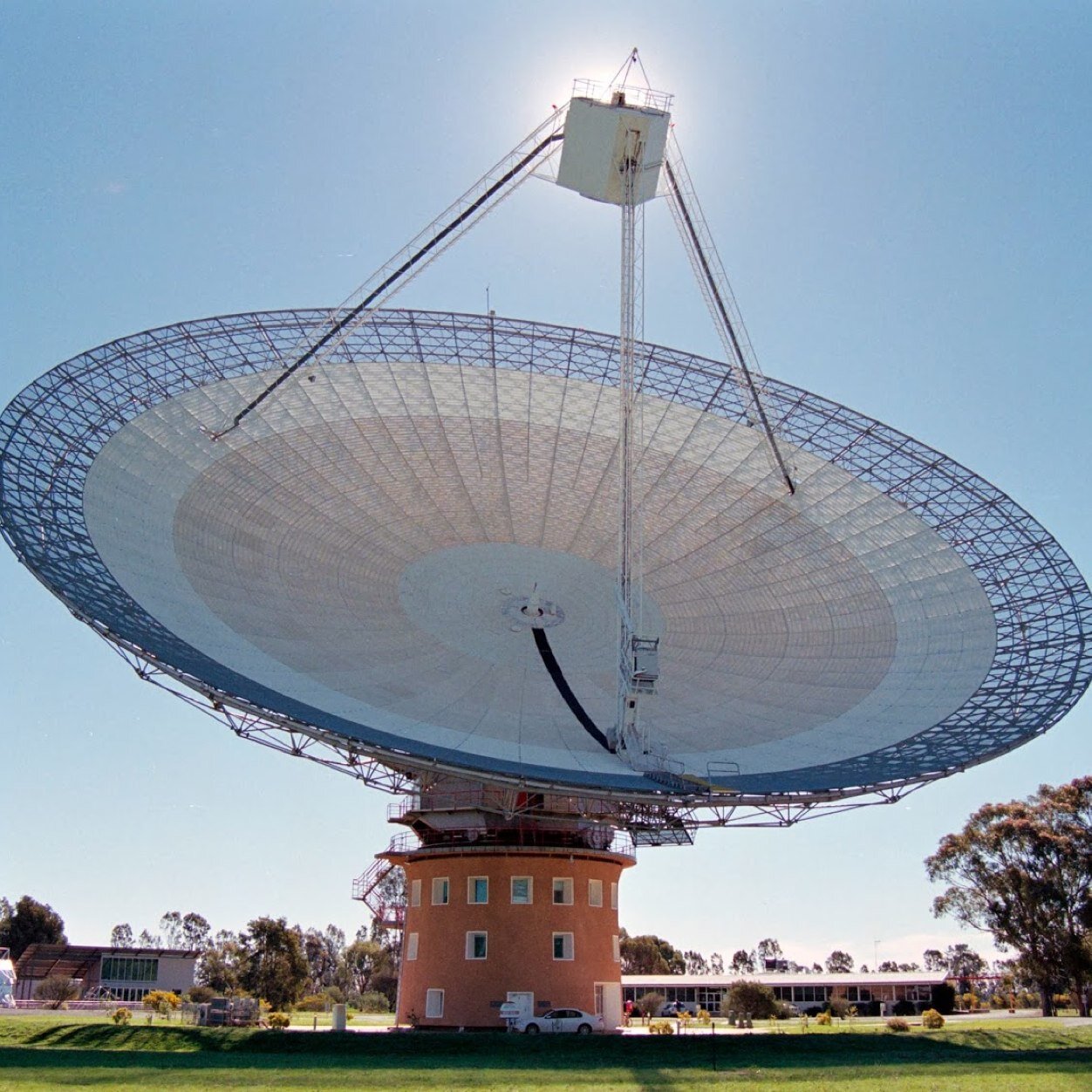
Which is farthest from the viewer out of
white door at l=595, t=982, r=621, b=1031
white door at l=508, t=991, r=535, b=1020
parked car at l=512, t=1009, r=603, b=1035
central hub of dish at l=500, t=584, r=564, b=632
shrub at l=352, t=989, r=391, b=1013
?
shrub at l=352, t=989, r=391, b=1013

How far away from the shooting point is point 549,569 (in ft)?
148

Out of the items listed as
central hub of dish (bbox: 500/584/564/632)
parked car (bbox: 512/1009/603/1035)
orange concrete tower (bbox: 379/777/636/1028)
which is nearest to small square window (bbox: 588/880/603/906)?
orange concrete tower (bbox: 379/777/636/1028)

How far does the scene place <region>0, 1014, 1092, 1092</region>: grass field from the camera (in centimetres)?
2634

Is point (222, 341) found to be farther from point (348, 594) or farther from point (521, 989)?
point (521, 989)

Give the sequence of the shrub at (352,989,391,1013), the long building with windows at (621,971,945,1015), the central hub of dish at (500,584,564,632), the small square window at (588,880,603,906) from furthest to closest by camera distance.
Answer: the shrub at (352,989,391,1013) < the long building with windows at (621,971,945,1015) < the small square window at (588,880,603,906) < the central hub of dish at (500,584,564,632)

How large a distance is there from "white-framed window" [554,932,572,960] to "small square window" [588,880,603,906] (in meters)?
1.88

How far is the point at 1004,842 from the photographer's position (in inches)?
3009

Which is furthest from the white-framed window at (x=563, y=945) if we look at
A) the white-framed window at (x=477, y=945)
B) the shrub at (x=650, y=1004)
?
the shrub at (x=650, y=1004)

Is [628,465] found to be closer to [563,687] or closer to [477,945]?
[563,687]

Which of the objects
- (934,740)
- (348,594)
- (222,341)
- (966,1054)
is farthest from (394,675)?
(966,1054)

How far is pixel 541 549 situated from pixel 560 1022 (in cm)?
1926

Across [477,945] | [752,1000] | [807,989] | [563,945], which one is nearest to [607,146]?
[563,945]

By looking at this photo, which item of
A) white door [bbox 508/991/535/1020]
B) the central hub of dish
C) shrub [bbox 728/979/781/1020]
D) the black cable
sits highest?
the central hub of dish

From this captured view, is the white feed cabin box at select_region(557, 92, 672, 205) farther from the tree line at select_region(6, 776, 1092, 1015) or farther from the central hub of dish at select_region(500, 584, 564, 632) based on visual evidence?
the tree line at select_region(6, 776, 1092, 1015)
